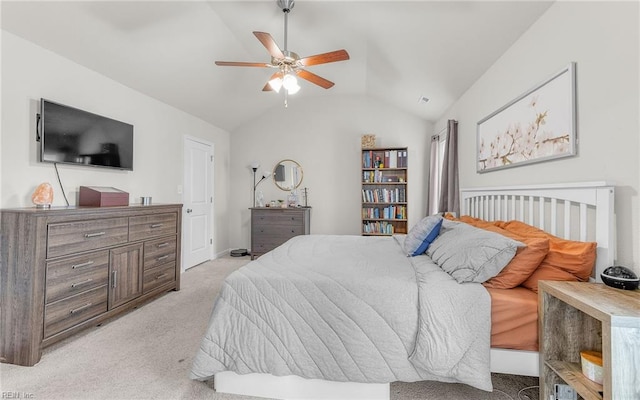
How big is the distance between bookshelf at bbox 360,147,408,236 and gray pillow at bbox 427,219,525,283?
2679 millimetres

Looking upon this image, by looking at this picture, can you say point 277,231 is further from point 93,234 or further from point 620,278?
point 620,278

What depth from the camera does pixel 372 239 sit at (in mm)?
2986

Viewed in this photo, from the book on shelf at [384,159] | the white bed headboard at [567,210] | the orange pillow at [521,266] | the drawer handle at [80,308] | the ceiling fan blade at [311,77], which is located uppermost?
the ceiling fan blade at [311,77]

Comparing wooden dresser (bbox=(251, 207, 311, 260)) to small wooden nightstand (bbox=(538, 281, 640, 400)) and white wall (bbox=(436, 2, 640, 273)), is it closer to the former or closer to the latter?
white wall (bbox=(436, 2, 640, 273))

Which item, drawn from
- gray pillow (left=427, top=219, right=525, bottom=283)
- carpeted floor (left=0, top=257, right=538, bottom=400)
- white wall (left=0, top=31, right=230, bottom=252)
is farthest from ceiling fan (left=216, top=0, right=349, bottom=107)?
carpeted floor (left=0, top=257, right=538, bottom=400)

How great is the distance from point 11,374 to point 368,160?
14.2 ft

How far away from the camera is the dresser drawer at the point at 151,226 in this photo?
2650 millimetres

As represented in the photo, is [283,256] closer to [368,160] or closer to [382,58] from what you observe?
[382,58]

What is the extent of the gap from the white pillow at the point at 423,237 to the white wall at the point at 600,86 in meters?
0.74

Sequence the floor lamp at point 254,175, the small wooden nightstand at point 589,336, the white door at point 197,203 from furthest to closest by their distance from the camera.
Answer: the floor lamp at point 254,175 → the white door at point 197,203 → the small wooden nightstand at point 589,336

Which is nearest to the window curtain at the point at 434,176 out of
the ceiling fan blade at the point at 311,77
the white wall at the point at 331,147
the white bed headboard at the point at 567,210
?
the white wall at the point at 331,147

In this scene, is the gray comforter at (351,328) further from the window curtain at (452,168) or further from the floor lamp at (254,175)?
the floor lamp at (254,175)

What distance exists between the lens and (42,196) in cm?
209

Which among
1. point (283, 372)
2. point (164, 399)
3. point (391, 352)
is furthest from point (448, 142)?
point (164, 399)
